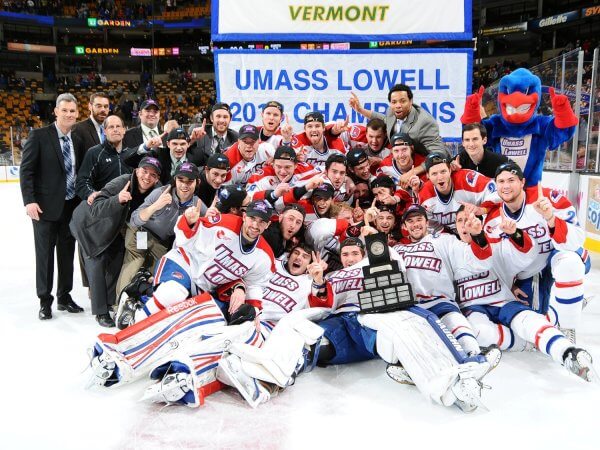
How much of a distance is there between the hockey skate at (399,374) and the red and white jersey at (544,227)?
1088 mm

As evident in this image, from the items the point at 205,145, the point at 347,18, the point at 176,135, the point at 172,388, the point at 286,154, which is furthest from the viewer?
the point at 347,18

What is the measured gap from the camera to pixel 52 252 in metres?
3.71

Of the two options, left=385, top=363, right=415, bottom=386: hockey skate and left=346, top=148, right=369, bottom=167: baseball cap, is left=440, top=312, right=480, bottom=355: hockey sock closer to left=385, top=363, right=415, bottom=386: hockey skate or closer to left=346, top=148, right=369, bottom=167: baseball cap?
left=385, top=363, right=415, bottom=386: hockey skate

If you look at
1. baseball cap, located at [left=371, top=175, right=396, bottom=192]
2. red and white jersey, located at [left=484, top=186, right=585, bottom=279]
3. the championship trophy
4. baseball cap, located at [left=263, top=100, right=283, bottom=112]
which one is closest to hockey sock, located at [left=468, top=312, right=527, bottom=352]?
red and white jersey, located at [left=484, top=186, right=585, bottom=279]

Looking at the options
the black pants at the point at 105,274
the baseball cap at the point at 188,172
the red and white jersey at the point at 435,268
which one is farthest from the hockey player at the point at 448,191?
the black pants at the point at 105,274

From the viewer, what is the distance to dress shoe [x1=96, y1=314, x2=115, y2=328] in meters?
3.45

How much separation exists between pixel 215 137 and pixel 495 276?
8.10 ft

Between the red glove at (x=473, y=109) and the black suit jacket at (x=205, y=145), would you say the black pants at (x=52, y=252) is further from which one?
the red glove at (x=473, y=109)

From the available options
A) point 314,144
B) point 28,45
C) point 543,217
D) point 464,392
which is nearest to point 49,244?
point 314,144

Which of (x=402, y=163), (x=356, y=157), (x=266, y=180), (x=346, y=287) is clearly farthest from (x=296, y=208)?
(x=402, y=163)

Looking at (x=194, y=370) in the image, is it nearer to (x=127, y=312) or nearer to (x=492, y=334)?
(x=127, y=312)

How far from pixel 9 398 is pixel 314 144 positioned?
8.74 feet

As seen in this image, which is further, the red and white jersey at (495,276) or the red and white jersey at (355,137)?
the red and white jersey at (355,137)

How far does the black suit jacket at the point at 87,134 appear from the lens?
3.90m
